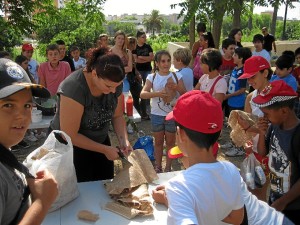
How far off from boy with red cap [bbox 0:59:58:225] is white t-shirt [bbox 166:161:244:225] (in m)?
0.44

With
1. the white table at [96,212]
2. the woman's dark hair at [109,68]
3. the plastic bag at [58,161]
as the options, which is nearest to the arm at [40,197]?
the plastic bag at [58,161]

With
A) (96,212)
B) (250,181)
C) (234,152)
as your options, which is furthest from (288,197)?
(234,152)

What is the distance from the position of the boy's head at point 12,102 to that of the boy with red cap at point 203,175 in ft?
1.90

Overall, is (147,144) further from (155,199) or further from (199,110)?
(199,110)

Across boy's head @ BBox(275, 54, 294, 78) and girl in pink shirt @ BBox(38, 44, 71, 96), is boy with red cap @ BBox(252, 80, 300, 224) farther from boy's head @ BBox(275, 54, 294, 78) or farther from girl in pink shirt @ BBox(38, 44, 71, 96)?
Answer: girl in pink shirt @ BBox(38, 44, 71, 96)

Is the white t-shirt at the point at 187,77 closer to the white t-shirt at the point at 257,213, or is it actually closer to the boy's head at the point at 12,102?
the white t-shirt at the point at 257,213

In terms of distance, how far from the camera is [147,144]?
11.7 ft

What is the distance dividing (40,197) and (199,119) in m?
0.65

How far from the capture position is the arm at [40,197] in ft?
3.50

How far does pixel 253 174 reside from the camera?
7.68 feet

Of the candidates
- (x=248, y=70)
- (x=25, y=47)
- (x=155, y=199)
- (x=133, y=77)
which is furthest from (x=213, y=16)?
(x=155, y=199)

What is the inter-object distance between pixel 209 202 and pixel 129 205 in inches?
29.8

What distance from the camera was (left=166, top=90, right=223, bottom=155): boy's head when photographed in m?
1.29

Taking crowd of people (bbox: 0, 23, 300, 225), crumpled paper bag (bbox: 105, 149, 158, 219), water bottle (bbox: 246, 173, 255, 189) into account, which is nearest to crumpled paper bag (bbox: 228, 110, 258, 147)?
crowd of people (bbox: 0, 23, 300, 225)
